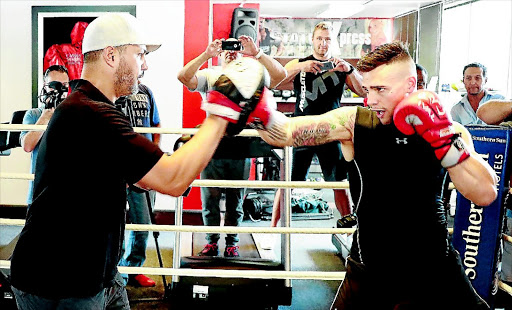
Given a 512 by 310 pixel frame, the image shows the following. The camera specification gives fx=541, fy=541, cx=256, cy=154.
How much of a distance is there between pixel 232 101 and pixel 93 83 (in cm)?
46

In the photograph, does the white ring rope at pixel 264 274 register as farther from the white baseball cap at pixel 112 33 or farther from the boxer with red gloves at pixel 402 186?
the white baseball cap at pixel 112 33

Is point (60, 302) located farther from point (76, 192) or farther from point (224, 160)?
point (224, 160)

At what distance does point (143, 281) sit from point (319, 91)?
1787 mm

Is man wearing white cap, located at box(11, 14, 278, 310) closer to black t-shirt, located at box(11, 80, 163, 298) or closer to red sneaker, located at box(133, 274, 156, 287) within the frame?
black t-shirt, located at box(11, 80, 163, 298)

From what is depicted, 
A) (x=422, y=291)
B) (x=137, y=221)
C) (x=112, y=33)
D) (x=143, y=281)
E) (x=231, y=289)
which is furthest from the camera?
(x=143, y=281)

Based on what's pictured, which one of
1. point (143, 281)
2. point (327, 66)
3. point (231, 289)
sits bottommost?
point (143, 281)

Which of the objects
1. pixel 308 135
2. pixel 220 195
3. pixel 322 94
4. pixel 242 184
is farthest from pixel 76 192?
pixel 322 94

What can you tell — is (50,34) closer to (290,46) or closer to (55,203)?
(55,203)

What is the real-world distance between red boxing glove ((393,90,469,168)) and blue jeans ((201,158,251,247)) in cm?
211

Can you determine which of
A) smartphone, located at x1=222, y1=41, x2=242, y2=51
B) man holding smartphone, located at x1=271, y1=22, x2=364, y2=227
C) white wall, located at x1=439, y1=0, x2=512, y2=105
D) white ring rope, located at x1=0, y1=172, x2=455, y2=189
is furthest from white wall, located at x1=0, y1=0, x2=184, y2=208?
white wall, located at x1=439, y1=0, x2=512, y2=105

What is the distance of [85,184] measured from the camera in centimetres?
147

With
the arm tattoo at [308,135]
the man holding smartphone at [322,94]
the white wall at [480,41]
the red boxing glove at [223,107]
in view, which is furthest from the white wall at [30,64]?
the white wall at [480,41]

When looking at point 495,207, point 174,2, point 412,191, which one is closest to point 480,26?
point 174,2

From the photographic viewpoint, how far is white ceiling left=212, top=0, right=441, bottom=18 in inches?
366
